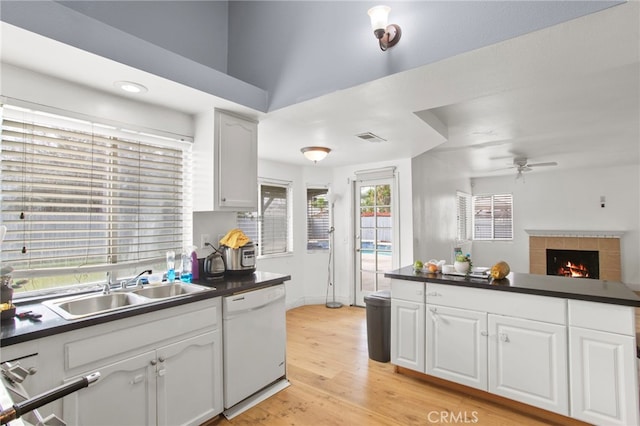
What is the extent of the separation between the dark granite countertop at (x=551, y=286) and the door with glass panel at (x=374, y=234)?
2.02 m

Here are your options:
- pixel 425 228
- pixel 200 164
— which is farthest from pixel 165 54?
pixel 425 228

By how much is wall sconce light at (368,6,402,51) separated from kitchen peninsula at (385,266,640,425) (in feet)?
5.86

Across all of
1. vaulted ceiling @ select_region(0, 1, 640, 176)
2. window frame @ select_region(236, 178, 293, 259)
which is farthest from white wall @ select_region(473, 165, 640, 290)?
window frame @ select_region(236, 178, 293, 259)

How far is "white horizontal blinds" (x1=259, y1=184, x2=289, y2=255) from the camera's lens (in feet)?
15.3

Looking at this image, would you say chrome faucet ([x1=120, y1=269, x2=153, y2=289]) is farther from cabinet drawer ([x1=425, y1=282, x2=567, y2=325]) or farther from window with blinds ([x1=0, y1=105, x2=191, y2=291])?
cabinet drawer ([x1=425, y1=282, x2=567, y2=325])

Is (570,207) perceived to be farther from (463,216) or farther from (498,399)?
(498,399)

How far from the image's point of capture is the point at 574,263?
22.2 feet

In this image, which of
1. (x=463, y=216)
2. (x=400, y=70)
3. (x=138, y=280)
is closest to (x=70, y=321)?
(x=138, y=280)

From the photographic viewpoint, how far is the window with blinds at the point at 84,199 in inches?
75.4

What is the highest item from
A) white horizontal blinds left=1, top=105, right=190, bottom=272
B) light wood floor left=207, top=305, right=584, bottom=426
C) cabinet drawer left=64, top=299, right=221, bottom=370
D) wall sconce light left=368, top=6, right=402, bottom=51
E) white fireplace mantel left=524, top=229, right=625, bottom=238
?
wall sconce light left=368, top=6, right=402, bottom=51

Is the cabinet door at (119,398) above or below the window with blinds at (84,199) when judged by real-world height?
below

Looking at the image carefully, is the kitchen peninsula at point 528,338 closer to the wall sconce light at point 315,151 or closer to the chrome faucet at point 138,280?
the wall sconce light at point 315,151

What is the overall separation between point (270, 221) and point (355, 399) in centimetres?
277

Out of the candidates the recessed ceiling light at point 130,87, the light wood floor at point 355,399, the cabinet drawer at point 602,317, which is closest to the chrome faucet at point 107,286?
the light wood floor at point 355,399
